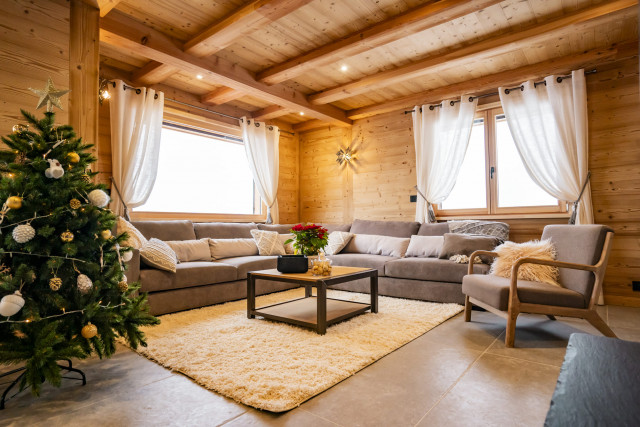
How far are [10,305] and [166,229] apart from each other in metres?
2.34

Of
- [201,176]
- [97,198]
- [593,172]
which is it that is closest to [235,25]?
[97,198]

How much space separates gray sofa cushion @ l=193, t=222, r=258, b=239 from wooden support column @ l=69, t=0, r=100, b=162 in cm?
166

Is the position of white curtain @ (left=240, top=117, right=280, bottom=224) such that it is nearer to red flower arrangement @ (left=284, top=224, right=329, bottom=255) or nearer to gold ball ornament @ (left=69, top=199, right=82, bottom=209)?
red flower arrangement @ (left=284, top=224, right=329, bottom=255)

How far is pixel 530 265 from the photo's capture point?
8.70 feet

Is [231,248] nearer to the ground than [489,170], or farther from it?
nearer to the ground

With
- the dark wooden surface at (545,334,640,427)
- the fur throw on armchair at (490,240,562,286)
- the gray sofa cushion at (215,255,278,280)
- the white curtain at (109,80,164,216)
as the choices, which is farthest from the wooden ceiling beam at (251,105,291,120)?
the dark wooden surface at (545,334,640,427)

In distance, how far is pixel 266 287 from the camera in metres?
3.95

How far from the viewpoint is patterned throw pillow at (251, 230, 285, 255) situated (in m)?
4.41

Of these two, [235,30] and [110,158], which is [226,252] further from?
[235,30]

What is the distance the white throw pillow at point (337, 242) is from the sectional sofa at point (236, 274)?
0.11 m

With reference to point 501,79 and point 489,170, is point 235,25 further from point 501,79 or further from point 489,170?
point 489,170

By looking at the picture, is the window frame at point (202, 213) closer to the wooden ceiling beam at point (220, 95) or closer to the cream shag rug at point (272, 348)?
the wooden ceiling beam at point (220, 95)

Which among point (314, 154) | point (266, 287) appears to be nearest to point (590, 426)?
point (266, 287)

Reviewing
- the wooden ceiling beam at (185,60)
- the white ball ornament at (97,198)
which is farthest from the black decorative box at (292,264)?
the wooden ceiling beam at (185,60)
